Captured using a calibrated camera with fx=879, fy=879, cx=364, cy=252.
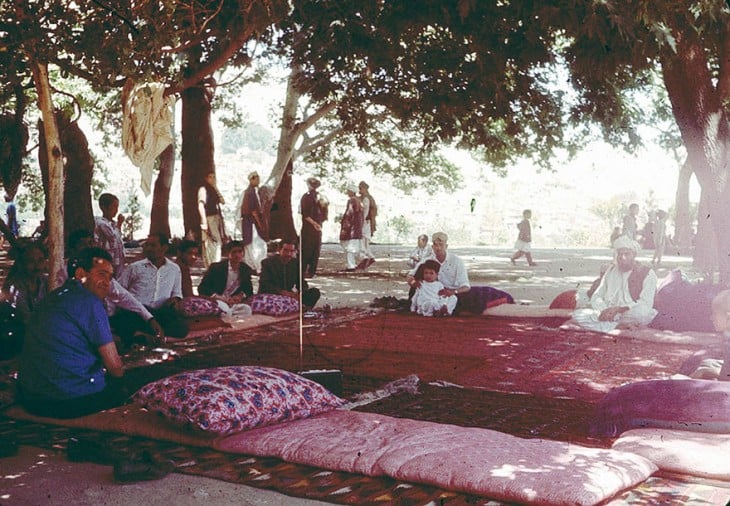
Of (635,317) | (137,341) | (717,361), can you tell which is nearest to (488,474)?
(717,361)

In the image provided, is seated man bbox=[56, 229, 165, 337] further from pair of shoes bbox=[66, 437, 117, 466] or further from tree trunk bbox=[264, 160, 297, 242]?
tree trunk bbox=[264, 160, 297, 242]

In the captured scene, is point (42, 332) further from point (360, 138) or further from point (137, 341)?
point (360, 138)

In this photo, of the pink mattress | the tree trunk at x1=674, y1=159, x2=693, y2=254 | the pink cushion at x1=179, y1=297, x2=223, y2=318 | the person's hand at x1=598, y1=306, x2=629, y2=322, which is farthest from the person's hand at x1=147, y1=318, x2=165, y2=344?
the tree trunk at x1=674, y1=159, x2=693, y2=254

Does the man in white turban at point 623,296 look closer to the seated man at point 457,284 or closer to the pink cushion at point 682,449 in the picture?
the seated man at point 457,284

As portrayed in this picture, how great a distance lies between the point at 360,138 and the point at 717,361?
752cm

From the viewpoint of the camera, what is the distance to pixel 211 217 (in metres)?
12.2

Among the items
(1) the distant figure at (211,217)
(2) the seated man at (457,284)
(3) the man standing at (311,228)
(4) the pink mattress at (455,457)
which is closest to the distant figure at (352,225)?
(3) the man standing at (311,228)

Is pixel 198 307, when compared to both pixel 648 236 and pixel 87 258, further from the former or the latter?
pixel 648 236

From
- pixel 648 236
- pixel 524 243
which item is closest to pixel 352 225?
pixel 524 243

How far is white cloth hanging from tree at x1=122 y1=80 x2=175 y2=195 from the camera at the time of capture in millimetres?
7207

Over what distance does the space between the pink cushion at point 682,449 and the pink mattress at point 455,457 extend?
4.8 inches

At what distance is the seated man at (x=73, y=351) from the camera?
4.84 meters

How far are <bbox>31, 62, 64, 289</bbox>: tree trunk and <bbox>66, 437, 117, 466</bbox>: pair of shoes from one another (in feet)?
8.28

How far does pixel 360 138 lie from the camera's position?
1227cm
